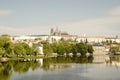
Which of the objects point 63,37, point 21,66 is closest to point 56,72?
point 21,66

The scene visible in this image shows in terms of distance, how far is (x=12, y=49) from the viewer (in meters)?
50.8

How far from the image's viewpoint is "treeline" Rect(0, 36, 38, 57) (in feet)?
162

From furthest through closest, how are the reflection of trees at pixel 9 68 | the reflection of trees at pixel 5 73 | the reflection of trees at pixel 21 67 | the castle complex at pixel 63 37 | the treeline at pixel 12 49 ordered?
the castle complex at pixel 63 37 → the treeline at pixel 12 49 → the reflection of trees at pixel 21 67 → the reflection of trees at pixel 9 68 → the reflection of trees at pixel 5 73

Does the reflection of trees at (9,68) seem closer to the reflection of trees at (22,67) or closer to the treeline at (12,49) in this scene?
the reflection of trees at (22,67)

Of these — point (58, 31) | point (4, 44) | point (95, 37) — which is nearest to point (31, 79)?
point (4, 44)

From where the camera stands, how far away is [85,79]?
27.7 metres

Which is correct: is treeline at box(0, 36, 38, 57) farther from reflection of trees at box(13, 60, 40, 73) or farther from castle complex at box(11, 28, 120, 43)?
castle complex at box(11, 28, 120, 43)

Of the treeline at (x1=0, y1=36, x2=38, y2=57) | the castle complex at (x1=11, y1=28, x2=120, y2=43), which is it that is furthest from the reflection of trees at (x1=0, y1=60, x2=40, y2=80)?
the castle complex at (x1=11, y1=28, x2=120, y2=43)

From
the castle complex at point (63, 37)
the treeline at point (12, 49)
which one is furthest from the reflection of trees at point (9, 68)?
the castle complex at point (63, 37)

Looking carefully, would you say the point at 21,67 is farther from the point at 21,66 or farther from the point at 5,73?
the point at 5,73

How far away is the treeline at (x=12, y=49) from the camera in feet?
162

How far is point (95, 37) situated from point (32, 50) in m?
100

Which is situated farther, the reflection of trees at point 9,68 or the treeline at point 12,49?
the treeline at point 12,49

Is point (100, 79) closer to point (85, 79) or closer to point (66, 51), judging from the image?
point (85, 79)
